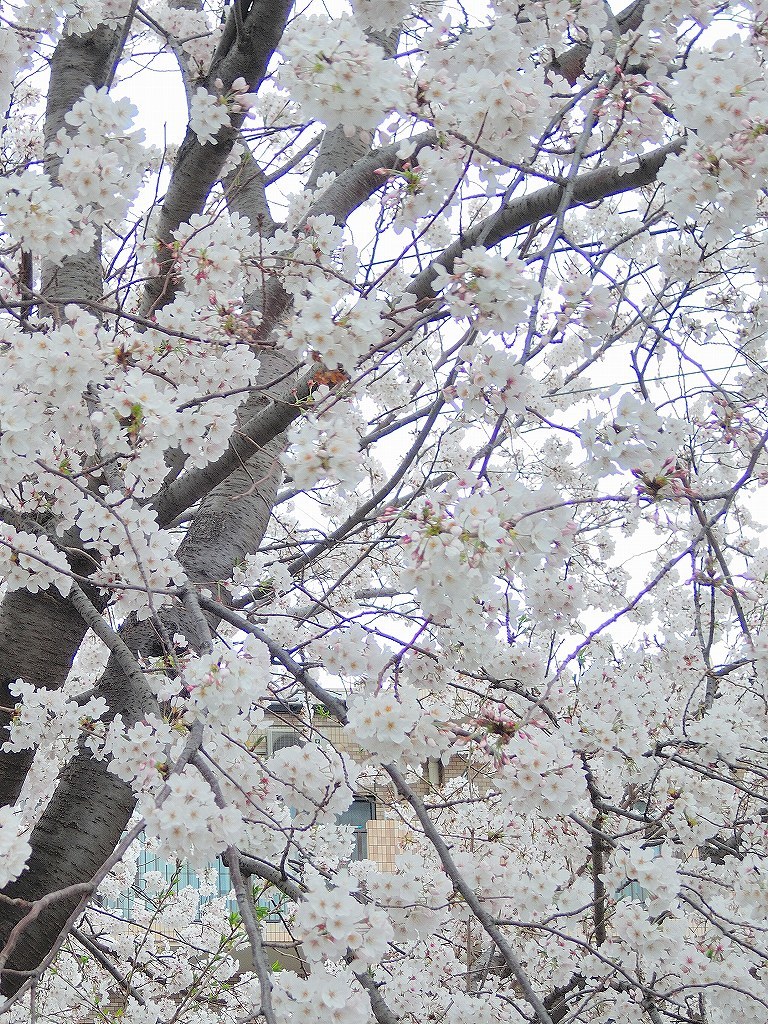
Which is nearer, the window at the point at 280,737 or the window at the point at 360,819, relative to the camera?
the window at the point at 280,737

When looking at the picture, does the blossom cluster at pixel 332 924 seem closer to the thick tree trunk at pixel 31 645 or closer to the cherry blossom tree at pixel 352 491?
the cherry blossom tree at pixel 352 491

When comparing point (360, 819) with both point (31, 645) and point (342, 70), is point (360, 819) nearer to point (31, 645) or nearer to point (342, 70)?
point (31, 645)

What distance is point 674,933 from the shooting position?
2342 millimetres

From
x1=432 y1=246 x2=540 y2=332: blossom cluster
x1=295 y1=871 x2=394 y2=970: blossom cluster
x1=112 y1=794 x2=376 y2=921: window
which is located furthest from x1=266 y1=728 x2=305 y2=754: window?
x1=432 y1=246 x2=540 y2=332: blossom cluster

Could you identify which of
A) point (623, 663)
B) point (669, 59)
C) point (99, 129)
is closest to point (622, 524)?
point (623, 663)

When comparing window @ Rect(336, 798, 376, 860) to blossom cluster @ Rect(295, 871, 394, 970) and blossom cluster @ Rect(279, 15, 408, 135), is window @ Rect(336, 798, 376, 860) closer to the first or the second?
blossom cluster @ Rect(295, 871, 394, 970)

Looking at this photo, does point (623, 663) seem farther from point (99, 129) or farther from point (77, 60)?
point (77, 60)

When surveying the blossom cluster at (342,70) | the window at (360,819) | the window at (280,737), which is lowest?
the blossom cluster at (342,70)

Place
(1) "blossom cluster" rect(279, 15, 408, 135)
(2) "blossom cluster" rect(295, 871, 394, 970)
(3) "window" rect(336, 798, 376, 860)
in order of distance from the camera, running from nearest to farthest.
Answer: (2) "blossom cluster" rect(295, 871, 394, 970) → (1) "blossom cluster" rect(279, 15, 408, 135) → (3) "window" rect(336, 798, 376, 860)

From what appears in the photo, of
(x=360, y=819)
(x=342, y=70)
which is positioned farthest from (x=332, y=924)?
(x=360, y=819)

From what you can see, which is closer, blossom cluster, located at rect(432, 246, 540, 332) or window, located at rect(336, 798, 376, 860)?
blossom cluster, located at rect(432, 246, 540, 332)

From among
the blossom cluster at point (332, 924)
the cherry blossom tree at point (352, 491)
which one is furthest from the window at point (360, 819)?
the blossom cluster at point (332, 924)

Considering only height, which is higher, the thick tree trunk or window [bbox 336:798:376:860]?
window [bbox 336:798:376:860]

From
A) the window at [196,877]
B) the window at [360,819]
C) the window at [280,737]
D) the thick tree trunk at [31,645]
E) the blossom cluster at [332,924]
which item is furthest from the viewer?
the window at [360,819]
